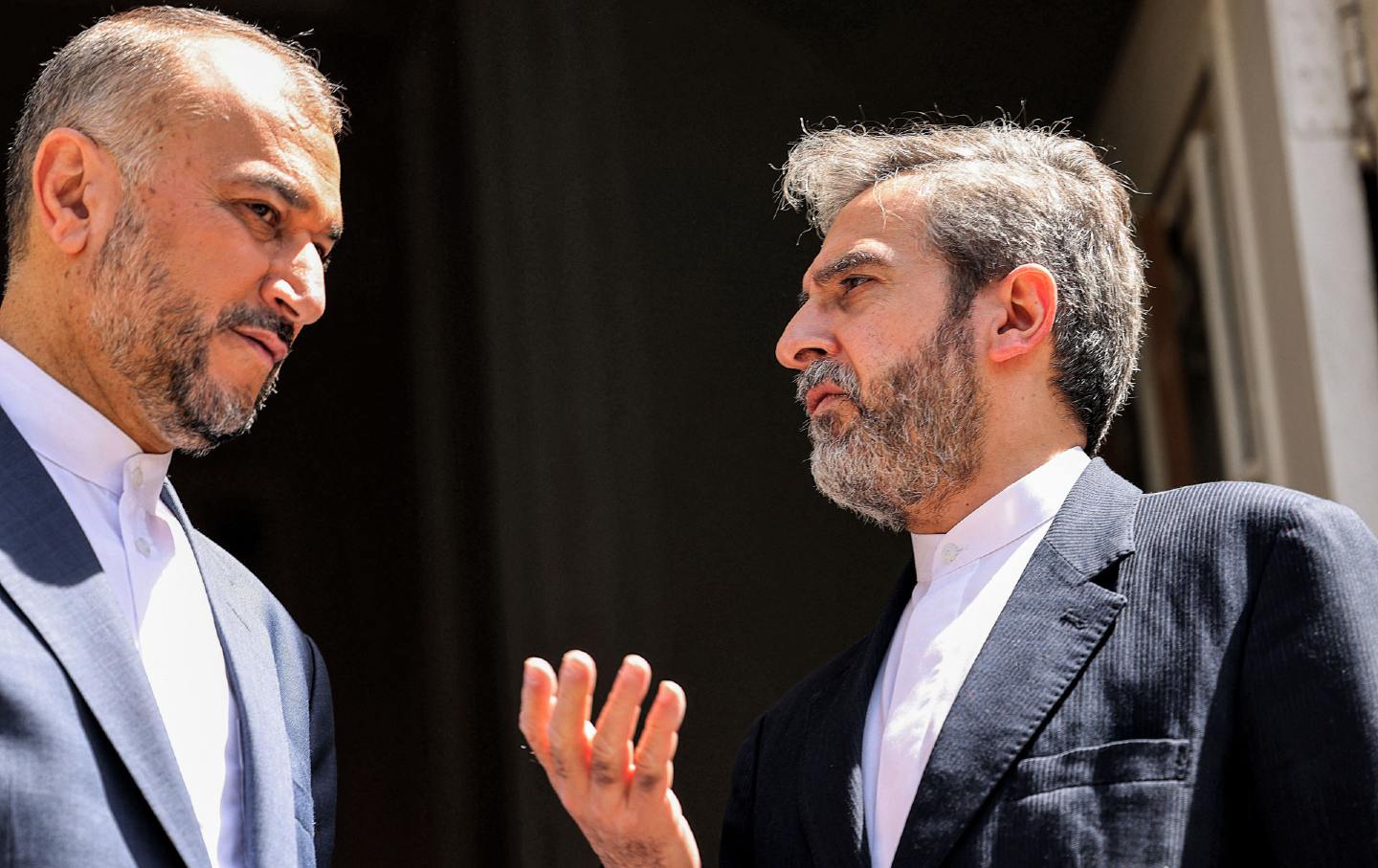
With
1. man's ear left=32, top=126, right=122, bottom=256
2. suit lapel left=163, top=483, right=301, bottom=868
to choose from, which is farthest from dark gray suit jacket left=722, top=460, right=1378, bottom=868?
man's ear left=32, top=126, right=122, bottom=256

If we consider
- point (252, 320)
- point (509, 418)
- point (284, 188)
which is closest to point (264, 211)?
point (284, 188)

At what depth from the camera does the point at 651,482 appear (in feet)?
12.5

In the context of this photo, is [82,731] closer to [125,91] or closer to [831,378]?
[125,91]

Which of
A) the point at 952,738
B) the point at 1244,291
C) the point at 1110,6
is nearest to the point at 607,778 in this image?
the point at 952,738

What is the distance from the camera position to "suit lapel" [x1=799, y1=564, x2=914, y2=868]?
2.02 metres

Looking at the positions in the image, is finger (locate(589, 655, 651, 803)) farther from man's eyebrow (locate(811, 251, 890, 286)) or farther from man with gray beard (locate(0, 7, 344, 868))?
man's eyebrow (locate(811, 251, 890, 286))

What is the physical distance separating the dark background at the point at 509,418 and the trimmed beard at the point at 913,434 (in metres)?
1.36

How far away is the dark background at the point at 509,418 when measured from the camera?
3594mm

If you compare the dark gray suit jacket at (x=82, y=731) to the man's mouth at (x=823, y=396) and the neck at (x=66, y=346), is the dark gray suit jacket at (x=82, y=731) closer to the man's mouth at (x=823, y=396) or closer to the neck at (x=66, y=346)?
the neck at (x=66, y=346)

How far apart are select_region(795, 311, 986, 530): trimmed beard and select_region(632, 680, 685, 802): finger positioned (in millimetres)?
587

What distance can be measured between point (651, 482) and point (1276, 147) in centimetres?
162

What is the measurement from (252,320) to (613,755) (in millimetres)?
784

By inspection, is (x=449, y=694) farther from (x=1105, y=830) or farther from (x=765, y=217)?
(x=1105, y=830)

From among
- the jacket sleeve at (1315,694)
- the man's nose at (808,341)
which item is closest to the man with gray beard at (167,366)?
the man's nose at (808,341)
